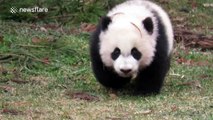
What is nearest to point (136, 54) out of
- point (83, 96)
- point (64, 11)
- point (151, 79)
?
point (151, 79)

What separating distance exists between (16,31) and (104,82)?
3.26 meters

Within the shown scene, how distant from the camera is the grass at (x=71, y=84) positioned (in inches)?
248

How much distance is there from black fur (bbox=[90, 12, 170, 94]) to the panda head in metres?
0.10

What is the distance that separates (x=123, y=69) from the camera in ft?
21.7

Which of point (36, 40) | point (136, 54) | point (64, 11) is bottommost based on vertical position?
point (36, 40)

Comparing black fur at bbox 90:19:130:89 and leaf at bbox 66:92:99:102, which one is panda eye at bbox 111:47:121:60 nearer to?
black fur at bbox 90:19:130:89

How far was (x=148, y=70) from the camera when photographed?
7070 millimetres

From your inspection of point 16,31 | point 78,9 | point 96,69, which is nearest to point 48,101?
point 96,69

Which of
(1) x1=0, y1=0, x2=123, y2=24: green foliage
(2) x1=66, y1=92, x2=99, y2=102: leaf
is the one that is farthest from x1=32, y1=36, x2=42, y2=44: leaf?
(2) x1=66, y1=92, x2=99, y2=102: leaf

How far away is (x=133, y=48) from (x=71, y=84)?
4.42 feet

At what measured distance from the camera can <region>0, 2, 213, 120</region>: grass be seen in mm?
6301

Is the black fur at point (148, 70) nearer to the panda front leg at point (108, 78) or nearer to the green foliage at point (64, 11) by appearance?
the panda front leg at point (108, 78)

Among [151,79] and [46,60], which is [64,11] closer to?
[46,60]

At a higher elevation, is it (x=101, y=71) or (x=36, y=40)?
(x=101, y=71)
